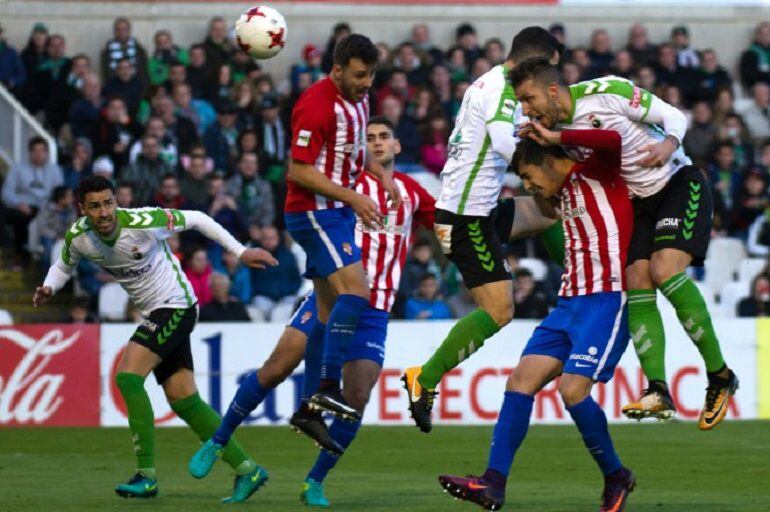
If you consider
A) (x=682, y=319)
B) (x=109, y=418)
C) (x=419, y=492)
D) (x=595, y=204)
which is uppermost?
(x=595, y=204)

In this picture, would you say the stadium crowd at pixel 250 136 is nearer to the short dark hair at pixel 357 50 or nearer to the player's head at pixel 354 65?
the player's head at pixel 354 65

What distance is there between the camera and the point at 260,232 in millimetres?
18297

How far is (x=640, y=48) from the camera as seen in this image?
22484 millimetres

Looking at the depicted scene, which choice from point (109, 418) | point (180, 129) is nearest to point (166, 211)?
point (109, 418)

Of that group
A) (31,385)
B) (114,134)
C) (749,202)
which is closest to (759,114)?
(749,202)

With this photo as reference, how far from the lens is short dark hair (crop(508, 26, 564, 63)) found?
9703mm

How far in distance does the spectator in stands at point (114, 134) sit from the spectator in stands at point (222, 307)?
8.10 feet

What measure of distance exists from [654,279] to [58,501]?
3.77 meters

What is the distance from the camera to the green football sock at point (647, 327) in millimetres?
9125

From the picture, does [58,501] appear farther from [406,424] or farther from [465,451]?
[406,424]

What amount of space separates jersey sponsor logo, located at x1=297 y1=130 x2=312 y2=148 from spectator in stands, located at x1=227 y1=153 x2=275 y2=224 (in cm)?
910

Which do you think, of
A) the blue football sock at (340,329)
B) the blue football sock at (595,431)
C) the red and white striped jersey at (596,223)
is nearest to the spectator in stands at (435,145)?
the blue football sock at (340,329)

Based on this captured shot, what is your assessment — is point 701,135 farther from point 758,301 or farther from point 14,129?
point 14,129

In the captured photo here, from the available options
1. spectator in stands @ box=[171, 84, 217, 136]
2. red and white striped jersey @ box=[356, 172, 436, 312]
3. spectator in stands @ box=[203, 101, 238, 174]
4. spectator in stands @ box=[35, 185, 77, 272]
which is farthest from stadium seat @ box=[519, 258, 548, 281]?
red and white striped jersey @ box=[356, 172, 436, 312]
